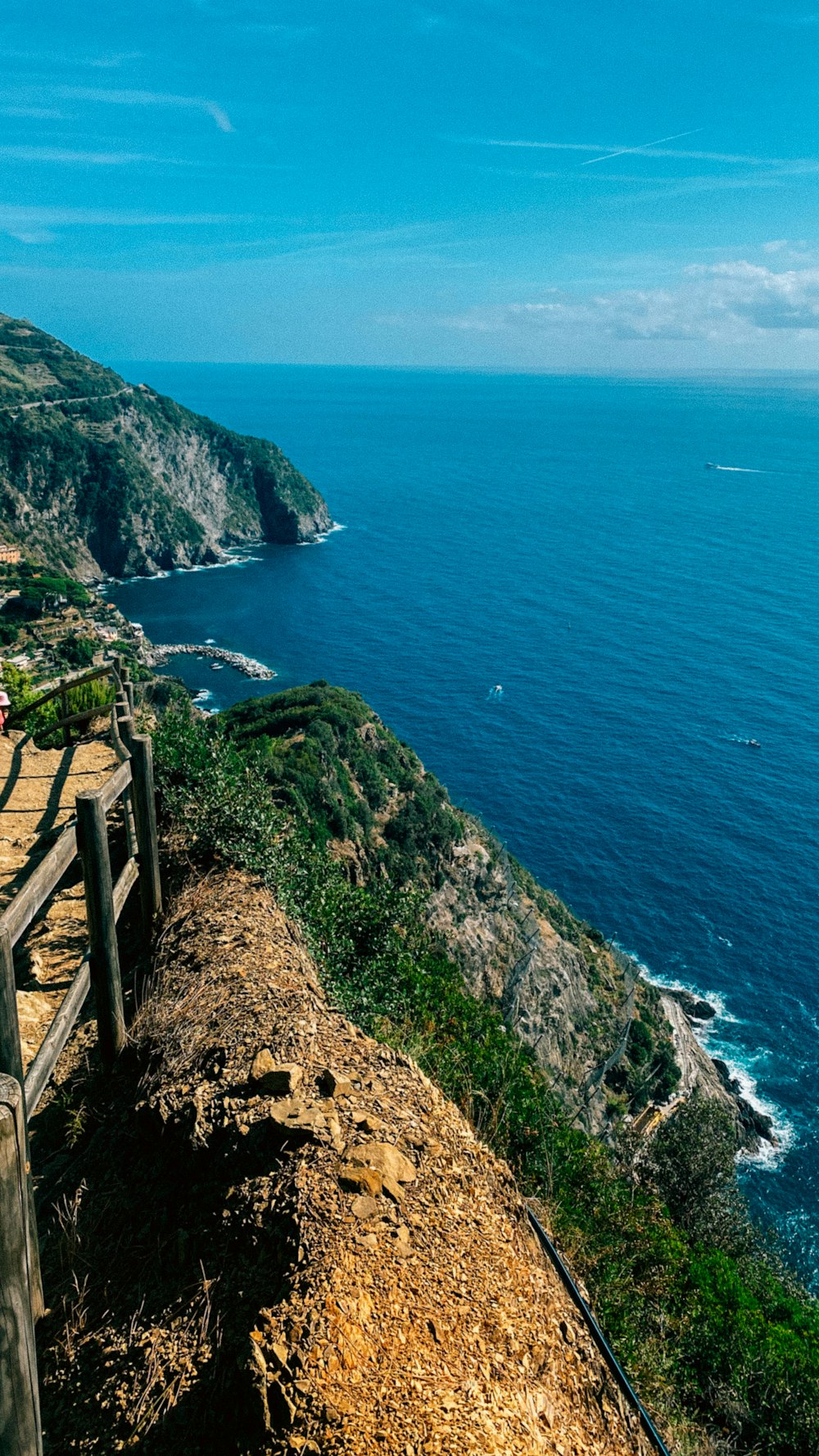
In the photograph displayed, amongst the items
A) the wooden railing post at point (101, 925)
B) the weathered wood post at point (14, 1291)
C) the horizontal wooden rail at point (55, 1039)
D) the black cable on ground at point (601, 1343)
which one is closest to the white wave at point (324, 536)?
the wooden railing post at point (101, 925)

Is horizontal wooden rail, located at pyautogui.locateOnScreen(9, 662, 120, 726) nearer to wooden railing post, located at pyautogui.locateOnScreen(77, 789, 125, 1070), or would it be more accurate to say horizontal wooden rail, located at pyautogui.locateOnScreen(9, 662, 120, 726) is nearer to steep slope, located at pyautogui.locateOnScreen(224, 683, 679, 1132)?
wooden railing post, located at pyautogui.locateOnScreen(77, 789, 125, 1070)

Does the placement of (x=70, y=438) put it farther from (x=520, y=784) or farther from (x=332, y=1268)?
(x=332, y=1268)

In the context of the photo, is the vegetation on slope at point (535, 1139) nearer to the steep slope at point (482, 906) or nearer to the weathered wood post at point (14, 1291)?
the weathered wood post at point (14, 1291)

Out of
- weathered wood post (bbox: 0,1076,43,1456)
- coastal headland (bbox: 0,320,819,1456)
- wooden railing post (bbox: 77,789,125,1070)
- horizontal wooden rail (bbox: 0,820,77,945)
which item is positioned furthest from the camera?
wooden railing post (bbox: 77,789,125,1070)

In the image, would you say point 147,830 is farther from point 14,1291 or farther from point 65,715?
point 65,715

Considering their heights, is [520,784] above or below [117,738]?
below

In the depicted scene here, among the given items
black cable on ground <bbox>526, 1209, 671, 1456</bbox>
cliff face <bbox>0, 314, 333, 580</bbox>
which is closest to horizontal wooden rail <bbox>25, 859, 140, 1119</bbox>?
black cable on ground <bbox>526, 1209, 671, 1456</bbox>

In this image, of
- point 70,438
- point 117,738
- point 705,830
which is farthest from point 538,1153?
point 70,438
